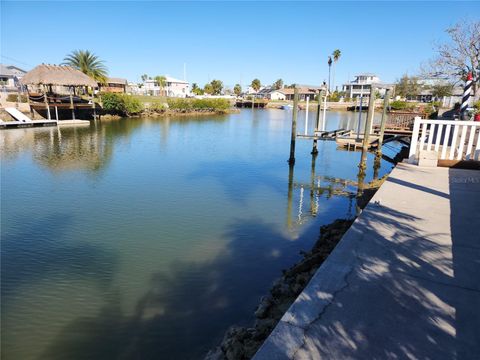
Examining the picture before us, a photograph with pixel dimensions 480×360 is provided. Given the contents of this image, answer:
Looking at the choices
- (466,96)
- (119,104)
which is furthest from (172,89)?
(466,96)

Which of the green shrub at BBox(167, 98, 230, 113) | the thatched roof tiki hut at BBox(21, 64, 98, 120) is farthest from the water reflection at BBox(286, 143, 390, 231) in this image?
the green shrub at BBox(167, 98, 230, 113)

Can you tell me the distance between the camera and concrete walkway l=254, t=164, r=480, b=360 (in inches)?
118

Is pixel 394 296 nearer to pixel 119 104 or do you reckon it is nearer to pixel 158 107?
pixel 119 104

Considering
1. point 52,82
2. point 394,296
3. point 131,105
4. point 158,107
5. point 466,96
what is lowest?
point 394,296

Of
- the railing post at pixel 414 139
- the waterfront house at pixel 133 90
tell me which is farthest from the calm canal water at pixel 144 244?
the waterfront house at pixel 133 90

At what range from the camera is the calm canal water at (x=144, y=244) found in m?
6.06

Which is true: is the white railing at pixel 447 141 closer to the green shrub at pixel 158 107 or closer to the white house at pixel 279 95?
the green shrub at pixel 158 107

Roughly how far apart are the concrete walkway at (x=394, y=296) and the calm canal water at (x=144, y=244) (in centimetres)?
279

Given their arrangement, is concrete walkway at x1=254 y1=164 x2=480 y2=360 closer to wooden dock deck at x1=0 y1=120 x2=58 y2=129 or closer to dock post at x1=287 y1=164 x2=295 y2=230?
dock post at x1=287 y1=164 x2=295 y2=230

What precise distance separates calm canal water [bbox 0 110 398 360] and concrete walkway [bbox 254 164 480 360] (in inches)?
110

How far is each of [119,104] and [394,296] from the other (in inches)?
1873

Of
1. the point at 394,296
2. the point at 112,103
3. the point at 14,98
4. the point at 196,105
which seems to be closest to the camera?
the point at 394,296

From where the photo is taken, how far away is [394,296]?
12.3ft

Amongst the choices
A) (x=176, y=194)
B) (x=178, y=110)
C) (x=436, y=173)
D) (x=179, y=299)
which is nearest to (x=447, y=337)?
(x=179, y=299)
